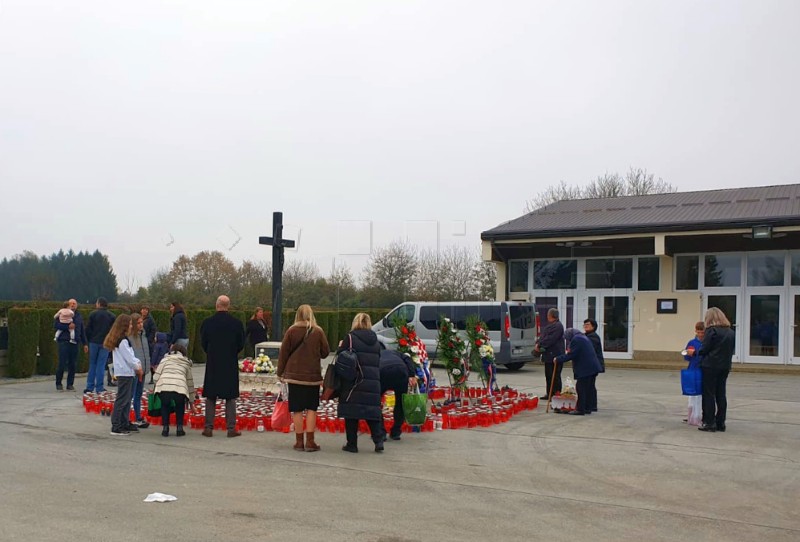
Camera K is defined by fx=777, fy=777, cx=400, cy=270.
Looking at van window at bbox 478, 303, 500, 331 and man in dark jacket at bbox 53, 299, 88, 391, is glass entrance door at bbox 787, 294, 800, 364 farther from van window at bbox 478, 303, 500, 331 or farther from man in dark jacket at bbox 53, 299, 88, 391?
man in dark jacket at bbox 53, 299, 88, 391

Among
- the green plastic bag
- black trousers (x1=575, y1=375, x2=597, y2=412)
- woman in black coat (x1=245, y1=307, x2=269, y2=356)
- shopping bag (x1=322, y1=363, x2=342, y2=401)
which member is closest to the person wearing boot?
shopping bag (x1=322, y1=363, x2=342, y2=401)

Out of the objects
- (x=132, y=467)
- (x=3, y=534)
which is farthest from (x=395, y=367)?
(x=3, y=534)

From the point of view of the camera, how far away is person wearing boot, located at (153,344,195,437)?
413 inches

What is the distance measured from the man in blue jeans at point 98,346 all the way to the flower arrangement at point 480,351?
719 cm

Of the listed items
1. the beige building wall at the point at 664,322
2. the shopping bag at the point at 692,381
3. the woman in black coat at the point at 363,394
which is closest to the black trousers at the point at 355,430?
the woman in black coat at the point at 363,394

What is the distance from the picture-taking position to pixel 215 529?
19.9 feet

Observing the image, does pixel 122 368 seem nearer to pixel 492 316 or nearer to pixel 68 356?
pixel 68 356

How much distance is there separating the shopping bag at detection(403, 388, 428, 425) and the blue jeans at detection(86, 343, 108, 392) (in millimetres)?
7339

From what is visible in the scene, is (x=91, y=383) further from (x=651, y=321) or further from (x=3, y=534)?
(x=651, y=321)

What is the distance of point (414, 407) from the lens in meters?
10.9

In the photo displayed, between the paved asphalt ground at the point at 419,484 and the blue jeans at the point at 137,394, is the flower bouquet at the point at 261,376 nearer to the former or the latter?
the paved asphalt ground at the point at 419,484

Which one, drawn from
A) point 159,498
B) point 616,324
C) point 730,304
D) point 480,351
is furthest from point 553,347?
point 616,324

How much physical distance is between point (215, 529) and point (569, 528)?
9.38 ft

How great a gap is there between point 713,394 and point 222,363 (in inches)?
283
